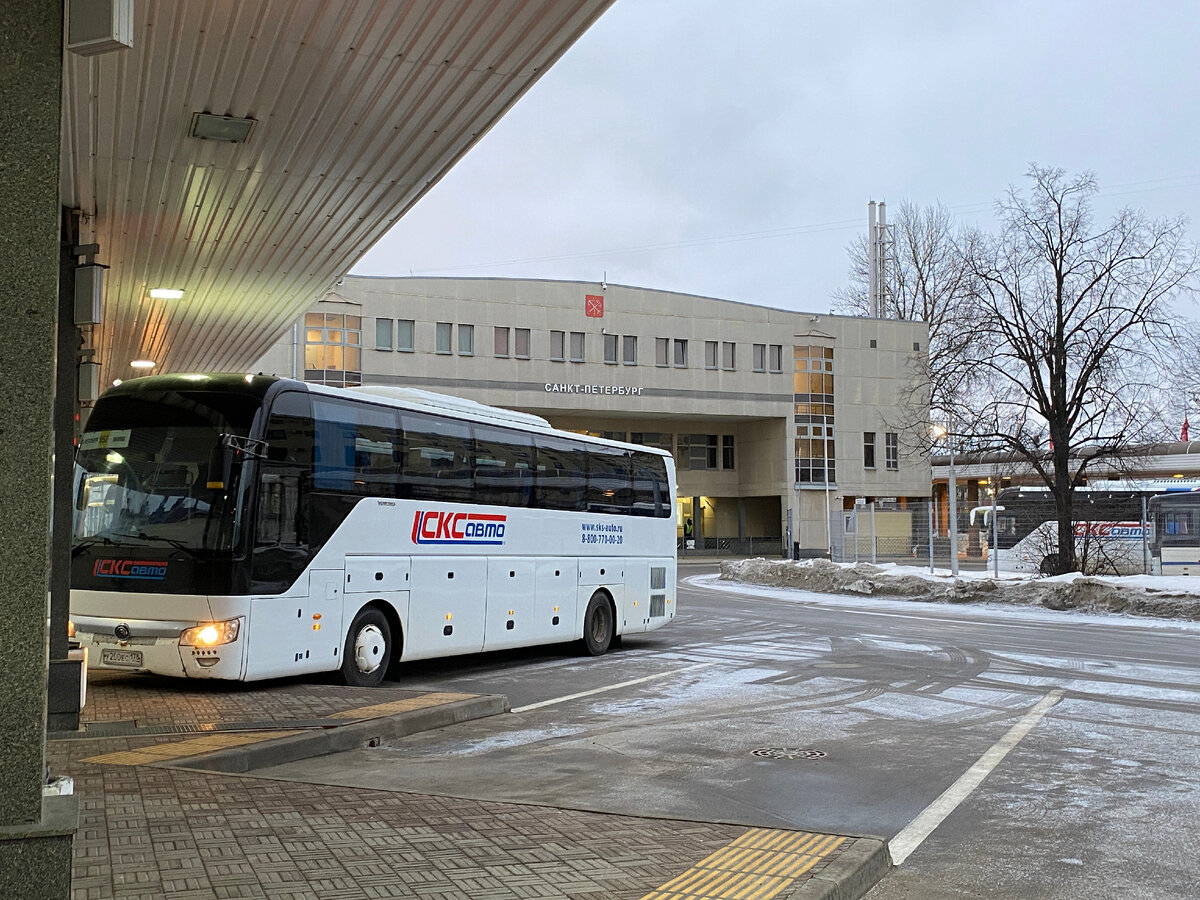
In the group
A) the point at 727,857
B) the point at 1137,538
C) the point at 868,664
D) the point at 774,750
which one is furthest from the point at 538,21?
the point at 1137,538

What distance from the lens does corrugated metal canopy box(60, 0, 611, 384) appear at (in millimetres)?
7059

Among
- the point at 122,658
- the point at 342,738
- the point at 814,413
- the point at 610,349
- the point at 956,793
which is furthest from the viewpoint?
the point at 814,413

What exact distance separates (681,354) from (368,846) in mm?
63121

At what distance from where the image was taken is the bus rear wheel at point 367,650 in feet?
43.3

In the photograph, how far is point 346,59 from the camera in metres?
7.61

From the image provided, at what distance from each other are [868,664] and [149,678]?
9.59 meters

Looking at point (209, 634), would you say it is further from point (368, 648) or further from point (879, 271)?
point (879, 271)

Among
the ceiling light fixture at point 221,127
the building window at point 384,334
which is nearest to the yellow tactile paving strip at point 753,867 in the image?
the ceiling light fixture at point 221,127

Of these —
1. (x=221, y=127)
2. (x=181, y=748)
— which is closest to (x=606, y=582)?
(x=181, y=748)

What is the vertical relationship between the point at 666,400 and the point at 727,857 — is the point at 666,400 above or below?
above

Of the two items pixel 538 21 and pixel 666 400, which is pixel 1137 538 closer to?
pixel 538 21

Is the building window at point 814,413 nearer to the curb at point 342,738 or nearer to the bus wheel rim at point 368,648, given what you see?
the bus wheel rim at point 368,648

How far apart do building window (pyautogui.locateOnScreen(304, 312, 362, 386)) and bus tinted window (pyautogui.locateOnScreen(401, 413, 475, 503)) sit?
150 ft

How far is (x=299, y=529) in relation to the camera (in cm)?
1242
